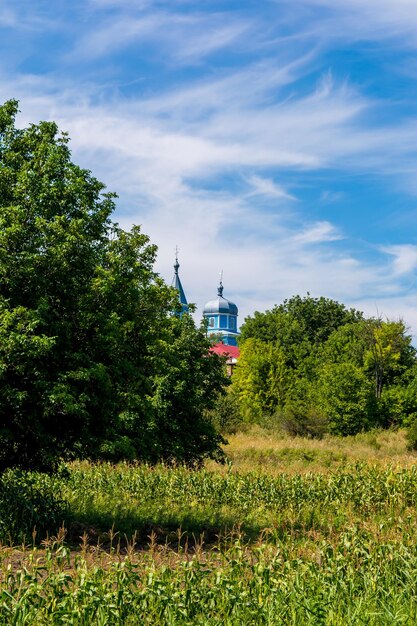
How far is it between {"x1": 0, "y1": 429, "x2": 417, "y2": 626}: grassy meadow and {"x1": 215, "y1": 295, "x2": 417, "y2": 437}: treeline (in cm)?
3134

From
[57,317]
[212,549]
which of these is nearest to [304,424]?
[57,317]

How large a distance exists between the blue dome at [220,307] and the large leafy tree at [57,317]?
163338 mm

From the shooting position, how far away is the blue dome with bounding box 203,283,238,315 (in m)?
180

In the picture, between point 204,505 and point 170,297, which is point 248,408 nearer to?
point 170,297

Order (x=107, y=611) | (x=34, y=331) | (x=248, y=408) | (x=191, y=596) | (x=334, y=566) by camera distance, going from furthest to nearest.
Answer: (x=248, y=408)
(x=34, y=331)
(x=334, y=566)
(x=191, y=596)
(x=107, y=611)

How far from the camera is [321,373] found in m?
56.0

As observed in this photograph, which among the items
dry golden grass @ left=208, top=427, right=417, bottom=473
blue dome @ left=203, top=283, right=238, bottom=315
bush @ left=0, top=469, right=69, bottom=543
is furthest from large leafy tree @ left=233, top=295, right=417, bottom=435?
blue dome @ left=203, top=283, right=238, bottom=315

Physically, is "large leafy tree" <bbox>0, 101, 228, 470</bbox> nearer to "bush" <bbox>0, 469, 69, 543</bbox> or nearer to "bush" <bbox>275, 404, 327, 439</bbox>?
"bush" <bbox>0, 469, 69, 543</bbox>

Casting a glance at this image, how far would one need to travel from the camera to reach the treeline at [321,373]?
161 ft

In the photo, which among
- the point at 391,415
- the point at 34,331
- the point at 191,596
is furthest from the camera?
the point at 391,415

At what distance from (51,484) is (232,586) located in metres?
9.36

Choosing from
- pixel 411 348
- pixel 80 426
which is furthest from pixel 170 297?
pixel 411 348

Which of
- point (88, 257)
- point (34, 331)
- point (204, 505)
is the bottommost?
point (204, 505)

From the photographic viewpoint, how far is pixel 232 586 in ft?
23.1
